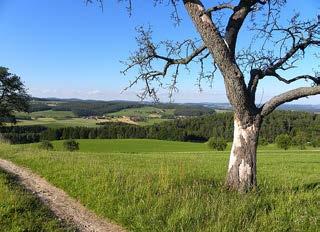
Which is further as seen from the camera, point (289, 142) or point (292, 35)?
point (289, 142)

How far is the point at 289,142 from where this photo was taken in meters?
85.4

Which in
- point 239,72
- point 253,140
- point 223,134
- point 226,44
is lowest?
point 223,134

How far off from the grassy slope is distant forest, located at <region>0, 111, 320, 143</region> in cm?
7653

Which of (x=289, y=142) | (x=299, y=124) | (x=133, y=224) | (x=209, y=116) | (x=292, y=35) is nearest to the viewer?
(x=133, y=224)

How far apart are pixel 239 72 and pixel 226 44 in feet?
2.44

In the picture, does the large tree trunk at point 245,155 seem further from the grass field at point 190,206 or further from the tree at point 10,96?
the tree at point 10,96

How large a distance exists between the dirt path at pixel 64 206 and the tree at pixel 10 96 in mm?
47073

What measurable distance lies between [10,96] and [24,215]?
54.2m

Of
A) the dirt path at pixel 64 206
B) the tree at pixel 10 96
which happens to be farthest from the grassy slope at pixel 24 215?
the tree at pixel 10 96

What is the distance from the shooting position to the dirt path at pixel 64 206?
861 centimetres

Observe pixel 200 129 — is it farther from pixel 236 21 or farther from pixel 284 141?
pixel 236 21

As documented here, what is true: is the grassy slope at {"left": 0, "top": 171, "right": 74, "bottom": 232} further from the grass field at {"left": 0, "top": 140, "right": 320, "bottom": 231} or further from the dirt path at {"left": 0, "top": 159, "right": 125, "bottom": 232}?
the grass field at {"left": 0, "top": 140, "right": 320, "bottom": 231}

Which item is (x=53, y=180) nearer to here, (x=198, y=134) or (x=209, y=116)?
(x=198, y=134)

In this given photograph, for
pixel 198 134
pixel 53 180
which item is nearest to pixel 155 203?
pixel 53 180
